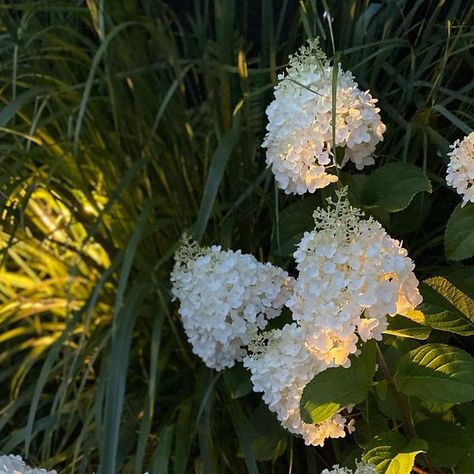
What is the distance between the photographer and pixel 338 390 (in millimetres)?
730

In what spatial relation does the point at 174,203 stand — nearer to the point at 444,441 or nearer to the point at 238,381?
Result: the point at 238,381

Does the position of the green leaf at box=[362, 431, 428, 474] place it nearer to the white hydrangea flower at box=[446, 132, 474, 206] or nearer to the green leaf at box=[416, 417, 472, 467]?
the green leaf at box=[416, 417, 472, 467]

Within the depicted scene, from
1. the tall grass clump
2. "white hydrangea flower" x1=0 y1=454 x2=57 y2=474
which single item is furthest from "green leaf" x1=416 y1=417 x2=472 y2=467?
"white hydrangea flower" x1=0 y1=454 x2=57 y2=474

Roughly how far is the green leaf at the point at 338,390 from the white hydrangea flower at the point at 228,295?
126mm

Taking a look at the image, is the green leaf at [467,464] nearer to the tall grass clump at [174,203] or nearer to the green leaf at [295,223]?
the tall grass clump at [174,203]

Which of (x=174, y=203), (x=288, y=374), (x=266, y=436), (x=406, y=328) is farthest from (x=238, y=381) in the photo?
(x=174, y=203)

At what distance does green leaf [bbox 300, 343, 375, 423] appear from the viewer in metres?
0.72

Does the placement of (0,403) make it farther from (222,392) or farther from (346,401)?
(346,401)

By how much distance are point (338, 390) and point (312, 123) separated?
281 millimetres

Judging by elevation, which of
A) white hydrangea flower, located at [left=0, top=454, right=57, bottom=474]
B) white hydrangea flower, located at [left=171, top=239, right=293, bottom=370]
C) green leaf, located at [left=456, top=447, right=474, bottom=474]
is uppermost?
white hydrangea flower, located at [left=171, top=239, right=293, bottom=370]

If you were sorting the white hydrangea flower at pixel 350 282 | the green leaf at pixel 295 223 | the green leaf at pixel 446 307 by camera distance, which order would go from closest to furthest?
1. the white hydrangea flower at pixel 350 282
2. the green leaf at pixel 446 307
3. the green leaf at pixel 295 223

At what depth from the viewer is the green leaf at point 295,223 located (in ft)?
3.04

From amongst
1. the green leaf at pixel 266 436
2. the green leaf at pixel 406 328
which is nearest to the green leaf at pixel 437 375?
the green leaf at pixel 406 328

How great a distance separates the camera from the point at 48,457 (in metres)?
1.17
